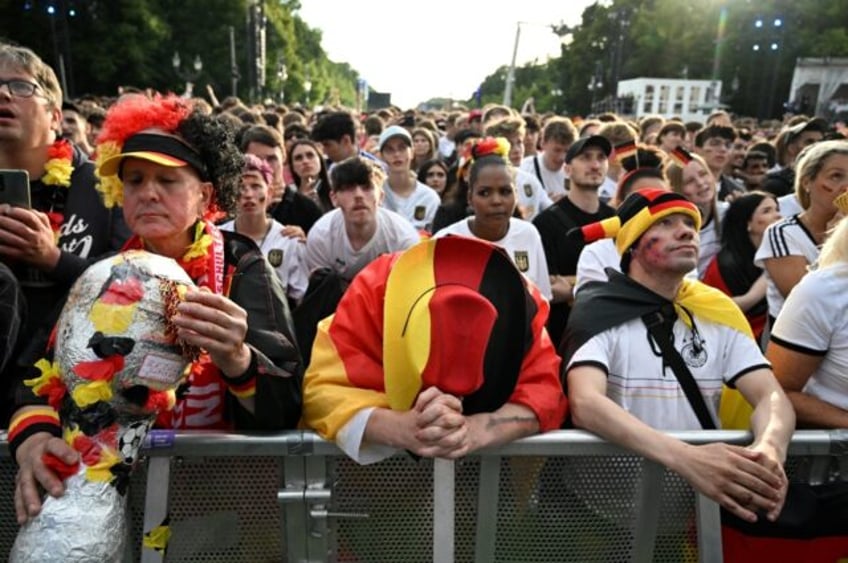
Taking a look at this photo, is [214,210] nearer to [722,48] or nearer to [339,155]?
[339,155]

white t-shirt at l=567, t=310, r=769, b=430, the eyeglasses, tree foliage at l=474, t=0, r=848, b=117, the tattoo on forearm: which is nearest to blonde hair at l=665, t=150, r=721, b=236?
white t-shirt at l=567, t=310, r=769, b=430

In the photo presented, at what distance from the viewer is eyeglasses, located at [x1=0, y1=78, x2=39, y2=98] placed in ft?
7.40

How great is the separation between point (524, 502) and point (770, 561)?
31.1 inches

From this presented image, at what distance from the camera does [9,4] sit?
30.5 meters

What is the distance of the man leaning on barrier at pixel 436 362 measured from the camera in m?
1.66

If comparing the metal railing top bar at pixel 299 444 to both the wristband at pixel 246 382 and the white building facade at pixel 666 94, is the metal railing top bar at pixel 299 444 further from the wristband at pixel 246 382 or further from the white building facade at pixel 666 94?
the white building facade at pixel 666 94

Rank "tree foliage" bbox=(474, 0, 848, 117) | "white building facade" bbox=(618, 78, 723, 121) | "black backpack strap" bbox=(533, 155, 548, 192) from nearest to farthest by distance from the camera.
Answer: "black backpack strap" bbox=(533, 155, 548, 192) → "tree foliage" bbox=(474, 0, 848, 117) → "white building facade" bbox=(618, 78, 723, 121)

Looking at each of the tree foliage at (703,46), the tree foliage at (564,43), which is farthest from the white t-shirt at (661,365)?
the tree foliage at (703,46)

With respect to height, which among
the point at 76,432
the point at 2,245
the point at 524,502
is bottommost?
the point at 524,502

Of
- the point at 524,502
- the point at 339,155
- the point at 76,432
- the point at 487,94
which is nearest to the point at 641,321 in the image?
the point at 524,502

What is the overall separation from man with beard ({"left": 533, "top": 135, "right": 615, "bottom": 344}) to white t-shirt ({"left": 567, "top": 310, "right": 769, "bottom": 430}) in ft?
6.01

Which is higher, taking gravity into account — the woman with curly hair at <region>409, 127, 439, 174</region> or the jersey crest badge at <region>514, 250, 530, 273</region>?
the woman with curly hair at <region>409, 127, 439, 174</region>

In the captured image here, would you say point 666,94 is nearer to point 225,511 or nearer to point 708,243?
point 708,243

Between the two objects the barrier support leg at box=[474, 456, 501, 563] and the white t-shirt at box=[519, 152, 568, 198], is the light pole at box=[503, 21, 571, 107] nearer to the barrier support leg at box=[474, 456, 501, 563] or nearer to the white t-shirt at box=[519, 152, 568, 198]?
the white t-shirt at box=[519, 152, 568, 198]
